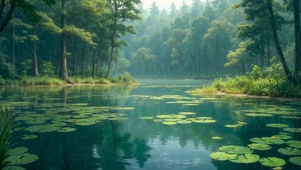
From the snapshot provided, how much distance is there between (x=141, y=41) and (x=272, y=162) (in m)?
109

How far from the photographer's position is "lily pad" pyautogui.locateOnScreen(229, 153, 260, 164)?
4215 millimetres

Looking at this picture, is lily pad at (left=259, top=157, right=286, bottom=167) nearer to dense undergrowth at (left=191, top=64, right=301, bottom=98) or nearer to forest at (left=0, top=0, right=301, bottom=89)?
forest at (left=0, top=0, right=301, bottom=89)

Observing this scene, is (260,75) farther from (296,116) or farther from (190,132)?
(190,132)

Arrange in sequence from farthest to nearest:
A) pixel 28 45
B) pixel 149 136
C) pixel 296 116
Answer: pixel 28 45 < pixel 296 116 < pixel 149 136

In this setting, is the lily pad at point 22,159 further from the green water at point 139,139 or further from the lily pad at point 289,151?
the lily pad at point 289,151

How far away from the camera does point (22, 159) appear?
4277 millimetres

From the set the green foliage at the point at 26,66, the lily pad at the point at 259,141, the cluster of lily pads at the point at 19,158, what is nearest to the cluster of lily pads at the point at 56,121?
the cluster of lily pads at the point at 19,158

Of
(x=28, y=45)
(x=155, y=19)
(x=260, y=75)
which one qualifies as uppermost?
(x=155, y=19)

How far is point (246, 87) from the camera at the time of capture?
16953 millimetres

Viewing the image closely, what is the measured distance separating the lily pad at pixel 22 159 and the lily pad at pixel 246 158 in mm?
3472

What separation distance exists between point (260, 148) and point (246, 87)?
12.8 m

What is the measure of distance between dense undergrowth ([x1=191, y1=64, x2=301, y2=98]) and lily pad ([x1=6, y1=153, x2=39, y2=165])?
13386 mm

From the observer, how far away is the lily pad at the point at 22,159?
4129mm

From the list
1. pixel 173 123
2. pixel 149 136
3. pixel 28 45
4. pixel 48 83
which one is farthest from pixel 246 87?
pixel 28 45
